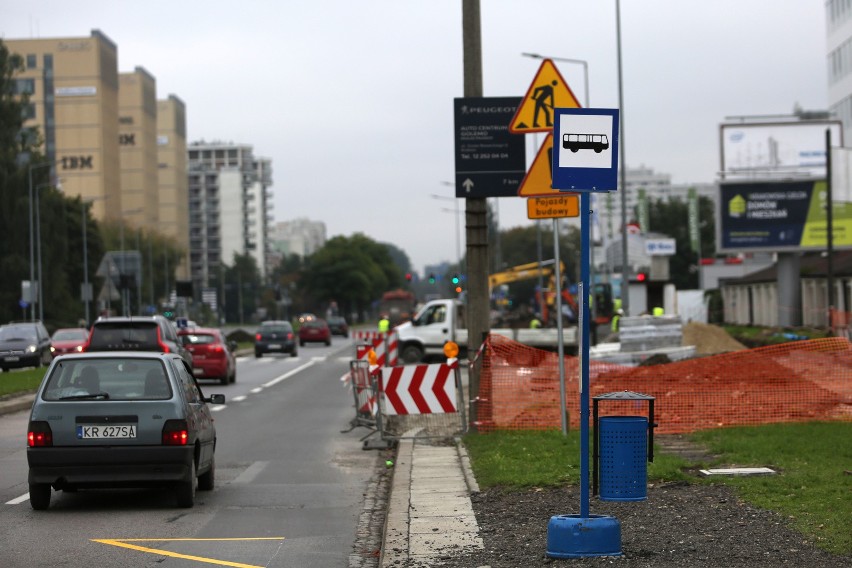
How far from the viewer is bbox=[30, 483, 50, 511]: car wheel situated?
11.4 meters

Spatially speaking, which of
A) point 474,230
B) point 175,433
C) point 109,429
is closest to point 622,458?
point 175,433

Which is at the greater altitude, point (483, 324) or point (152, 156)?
point (152, 156)

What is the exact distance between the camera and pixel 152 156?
549 feet

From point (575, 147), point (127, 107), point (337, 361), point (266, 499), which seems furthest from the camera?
point (127, 107)

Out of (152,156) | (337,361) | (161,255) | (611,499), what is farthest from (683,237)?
(611,499)

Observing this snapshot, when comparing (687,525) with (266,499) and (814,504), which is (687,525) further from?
(266,499)

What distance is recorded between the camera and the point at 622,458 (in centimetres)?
857

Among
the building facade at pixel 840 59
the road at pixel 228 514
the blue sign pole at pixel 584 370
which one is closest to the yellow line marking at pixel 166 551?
the road at pixel 228 514

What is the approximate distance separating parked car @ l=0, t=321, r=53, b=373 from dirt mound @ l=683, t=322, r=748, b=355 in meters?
20.4

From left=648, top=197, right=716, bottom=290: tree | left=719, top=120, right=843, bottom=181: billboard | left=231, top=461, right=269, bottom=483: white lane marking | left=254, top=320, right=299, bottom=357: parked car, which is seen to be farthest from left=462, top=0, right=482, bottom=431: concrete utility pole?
left=648, top=197, right=716, bottom=290: tree

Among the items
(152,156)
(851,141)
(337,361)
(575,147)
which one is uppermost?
(152,156)

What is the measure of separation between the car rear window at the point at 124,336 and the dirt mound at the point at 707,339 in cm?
2100

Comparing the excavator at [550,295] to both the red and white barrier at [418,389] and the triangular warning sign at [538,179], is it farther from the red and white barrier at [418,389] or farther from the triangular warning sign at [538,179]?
the triangular warning sign at [538,179]

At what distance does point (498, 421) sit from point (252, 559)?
8997 mm
